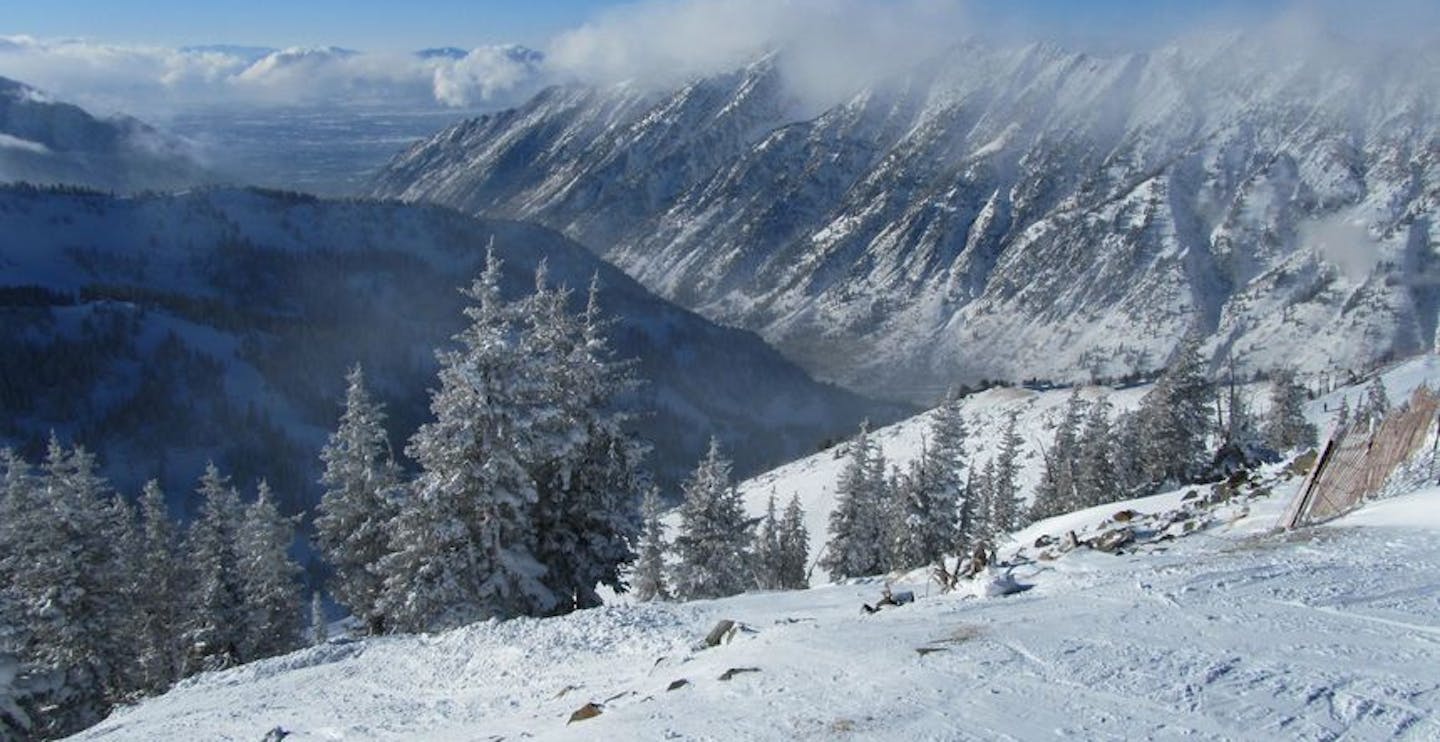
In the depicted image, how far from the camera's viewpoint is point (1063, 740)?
7.76m

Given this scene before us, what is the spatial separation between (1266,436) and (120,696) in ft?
244

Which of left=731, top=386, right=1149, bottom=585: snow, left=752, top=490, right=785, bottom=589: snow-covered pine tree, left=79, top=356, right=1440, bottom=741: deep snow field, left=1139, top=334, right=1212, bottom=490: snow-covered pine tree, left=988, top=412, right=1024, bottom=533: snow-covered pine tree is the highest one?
left=79, top=356, right=1440, bottom=741: deep snow field

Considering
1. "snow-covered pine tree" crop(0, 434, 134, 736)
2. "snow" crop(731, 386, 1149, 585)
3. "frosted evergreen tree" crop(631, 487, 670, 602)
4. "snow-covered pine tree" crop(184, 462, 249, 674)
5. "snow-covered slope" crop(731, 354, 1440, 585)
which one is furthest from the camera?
"snow-covered slope" crop(731, 354, 1440, 585)

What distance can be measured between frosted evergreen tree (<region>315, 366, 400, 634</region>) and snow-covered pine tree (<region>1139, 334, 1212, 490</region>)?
3399cm

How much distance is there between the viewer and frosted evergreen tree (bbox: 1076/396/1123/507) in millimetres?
Answer: 52344

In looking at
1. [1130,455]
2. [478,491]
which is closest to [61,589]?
[478,491]

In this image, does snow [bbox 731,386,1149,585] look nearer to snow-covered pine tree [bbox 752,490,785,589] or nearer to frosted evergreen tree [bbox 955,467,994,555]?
snow-covered pine tree [bbox 752,490,785,589]

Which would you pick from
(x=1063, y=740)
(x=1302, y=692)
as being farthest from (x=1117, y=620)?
(x=1063, y=740)

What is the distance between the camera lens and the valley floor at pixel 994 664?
8.33 meters

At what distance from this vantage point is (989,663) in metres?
9.56

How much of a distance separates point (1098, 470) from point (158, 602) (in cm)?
4651


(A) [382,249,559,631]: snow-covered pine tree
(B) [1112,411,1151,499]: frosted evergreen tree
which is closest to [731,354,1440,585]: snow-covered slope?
(B) [1112,411,1151,499]: frosted evergreen tree

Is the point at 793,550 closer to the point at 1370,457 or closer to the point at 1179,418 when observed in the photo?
the point at 1179,418

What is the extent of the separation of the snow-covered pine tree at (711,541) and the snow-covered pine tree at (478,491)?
1666cm
